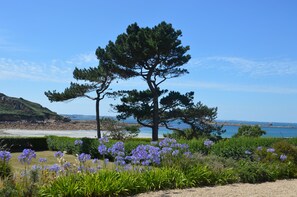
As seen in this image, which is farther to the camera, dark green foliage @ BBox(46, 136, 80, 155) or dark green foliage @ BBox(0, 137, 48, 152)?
dark green foliage @ BBox(0, 137, 48, 152)

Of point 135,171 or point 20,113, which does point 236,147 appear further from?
point 20,113

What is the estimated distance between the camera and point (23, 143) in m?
24.8

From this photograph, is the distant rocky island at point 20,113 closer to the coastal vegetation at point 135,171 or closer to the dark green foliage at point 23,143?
the dark green foliage at point 23,143

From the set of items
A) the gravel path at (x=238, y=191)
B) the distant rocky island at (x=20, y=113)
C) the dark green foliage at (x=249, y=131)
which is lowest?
the gravel path at (x=238, y=191)

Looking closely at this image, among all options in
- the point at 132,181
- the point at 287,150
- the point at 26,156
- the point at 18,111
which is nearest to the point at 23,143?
the point at 287,150

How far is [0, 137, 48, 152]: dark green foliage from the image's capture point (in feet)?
79.2

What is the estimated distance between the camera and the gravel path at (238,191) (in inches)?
309

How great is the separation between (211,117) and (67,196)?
1971cm

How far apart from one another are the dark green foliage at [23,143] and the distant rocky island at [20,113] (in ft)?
235

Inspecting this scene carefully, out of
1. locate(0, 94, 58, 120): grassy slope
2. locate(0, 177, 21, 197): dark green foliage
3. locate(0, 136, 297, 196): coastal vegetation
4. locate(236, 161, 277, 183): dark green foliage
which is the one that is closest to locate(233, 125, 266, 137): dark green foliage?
locate(0, 136, 297, 196): coastal vegetation

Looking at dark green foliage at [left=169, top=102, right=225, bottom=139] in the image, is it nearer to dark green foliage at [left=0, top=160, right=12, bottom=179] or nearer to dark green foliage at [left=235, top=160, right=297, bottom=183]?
dark green foliage at [left=235, top=160, right=297, bottom=183]

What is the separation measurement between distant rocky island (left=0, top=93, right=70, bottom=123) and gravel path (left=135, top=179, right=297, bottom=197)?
9049 centimetres

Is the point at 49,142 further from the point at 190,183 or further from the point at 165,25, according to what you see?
the point at 190,183

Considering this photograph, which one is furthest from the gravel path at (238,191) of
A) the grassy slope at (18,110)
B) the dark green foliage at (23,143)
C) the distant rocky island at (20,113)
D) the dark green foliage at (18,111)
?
the grassy slope at (18,110)
